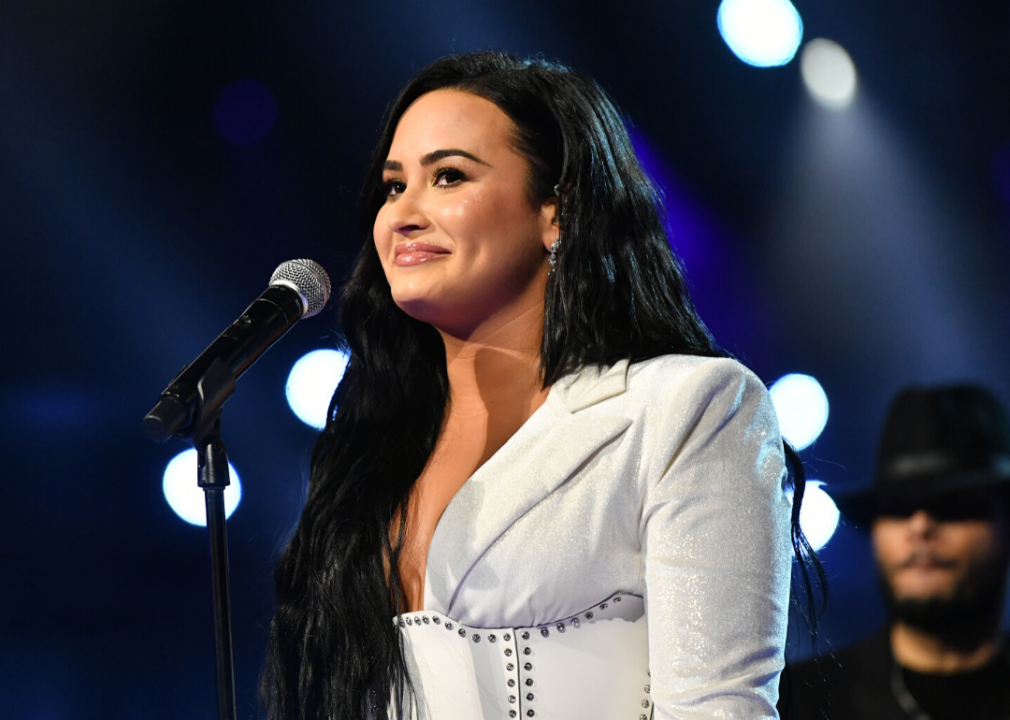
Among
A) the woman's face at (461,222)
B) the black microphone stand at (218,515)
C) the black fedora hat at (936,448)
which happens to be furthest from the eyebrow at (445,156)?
the black fedora hat at (936,448)

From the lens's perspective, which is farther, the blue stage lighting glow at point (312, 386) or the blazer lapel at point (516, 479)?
the blue stage lighting glow at point (312, 386)

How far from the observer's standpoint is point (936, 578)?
8.57ft

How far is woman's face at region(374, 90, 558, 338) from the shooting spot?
182 centimetres

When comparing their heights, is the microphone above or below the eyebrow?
below

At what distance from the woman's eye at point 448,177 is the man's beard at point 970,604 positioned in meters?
1.71

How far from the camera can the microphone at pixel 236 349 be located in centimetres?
113

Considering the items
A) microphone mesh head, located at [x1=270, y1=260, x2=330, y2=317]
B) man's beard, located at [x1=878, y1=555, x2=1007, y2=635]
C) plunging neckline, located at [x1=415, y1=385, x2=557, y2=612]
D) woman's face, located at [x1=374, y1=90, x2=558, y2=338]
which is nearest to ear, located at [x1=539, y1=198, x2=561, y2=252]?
woman's face, located at [x1=374, y1=90, x2=558, y2=338]

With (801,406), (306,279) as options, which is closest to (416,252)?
(306,279)

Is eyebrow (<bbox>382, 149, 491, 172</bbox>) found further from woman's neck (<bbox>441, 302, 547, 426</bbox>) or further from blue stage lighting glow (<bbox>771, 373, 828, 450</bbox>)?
blue stage lighting glow (<bbox>771, 373, 828, 450</bbox>)

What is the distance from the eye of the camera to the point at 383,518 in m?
1.83

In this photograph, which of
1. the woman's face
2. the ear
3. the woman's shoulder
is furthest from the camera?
the ear

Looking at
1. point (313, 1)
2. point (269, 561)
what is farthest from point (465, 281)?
point (313, 1)

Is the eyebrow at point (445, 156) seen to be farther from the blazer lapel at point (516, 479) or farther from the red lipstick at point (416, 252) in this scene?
the blazer lapel at point (516, 479)

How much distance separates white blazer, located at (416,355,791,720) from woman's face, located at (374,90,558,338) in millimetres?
308
